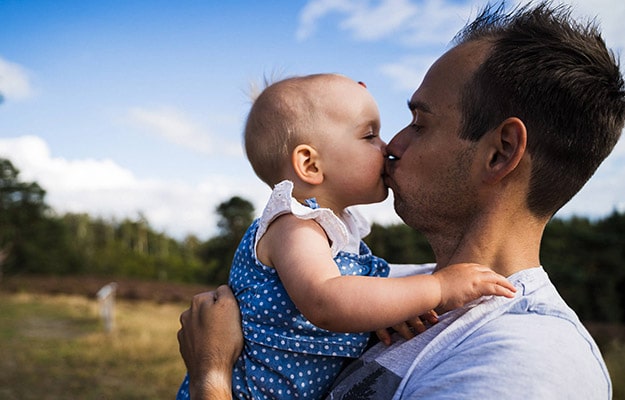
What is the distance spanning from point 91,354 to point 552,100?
13926mm

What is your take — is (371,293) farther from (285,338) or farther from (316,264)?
(285,338)

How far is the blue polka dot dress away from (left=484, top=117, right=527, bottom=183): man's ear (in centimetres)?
55

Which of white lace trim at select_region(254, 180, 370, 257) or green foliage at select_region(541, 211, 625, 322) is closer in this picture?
white lace trim at select_region(254, 180, 370, 257)

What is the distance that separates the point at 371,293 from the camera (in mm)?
1806

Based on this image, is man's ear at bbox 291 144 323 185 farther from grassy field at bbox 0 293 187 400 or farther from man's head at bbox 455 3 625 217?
grassy field at bbox 0 293 187 400

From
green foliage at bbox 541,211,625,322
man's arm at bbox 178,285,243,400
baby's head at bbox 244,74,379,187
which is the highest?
baby's head at bbox 244,74,379,187

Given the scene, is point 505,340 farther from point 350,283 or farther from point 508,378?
point 350,283

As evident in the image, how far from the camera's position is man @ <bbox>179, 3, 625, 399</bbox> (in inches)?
76.3

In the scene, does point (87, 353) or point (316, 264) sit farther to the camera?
point (87, 353)

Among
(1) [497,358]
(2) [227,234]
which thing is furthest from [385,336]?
(2) [227,234]

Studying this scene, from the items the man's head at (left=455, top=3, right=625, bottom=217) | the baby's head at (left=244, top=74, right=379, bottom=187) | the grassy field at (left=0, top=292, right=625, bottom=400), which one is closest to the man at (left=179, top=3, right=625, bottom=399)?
the man's head at (left=455, top=3, right=625, bottom=217)

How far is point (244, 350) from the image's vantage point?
218 centimetres

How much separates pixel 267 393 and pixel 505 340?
835 millimetres

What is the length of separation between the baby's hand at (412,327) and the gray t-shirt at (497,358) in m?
0.02
